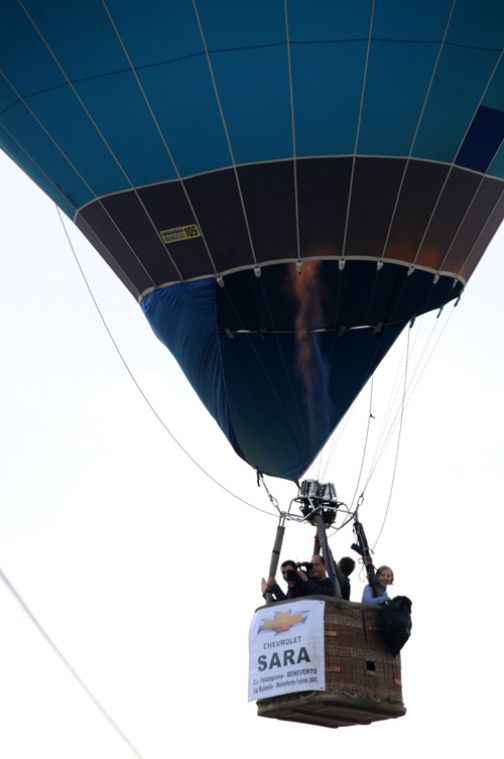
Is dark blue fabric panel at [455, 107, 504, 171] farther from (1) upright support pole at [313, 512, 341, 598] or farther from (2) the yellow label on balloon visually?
(1) upright support pole at [313, 512, 341, 598]

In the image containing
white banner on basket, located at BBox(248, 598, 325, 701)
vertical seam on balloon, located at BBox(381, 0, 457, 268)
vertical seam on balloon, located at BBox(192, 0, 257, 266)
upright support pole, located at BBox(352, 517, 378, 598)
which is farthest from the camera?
vertical seam on balloon, located at BBox(381, 0, 457, 268)

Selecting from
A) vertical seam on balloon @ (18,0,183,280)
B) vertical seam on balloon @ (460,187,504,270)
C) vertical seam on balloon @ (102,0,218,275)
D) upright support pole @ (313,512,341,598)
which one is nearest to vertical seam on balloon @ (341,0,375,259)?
vertical seam on balloon @ (102,0,218,275)

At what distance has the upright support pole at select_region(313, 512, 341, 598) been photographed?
9391mm

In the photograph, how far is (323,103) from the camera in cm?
985

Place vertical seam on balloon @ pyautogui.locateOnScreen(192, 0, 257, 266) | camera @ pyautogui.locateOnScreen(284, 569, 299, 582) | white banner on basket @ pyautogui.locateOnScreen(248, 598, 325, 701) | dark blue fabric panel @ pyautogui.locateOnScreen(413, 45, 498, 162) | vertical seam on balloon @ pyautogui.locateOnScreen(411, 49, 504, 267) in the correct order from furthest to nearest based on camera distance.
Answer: vertical seam on balloon @ pyautogui.locateOnScreen(411, 49, 504, 267) < dark blue fabric panel @ pyautogui.locateOnScreen(413, 45, 498, 162) < vertical seam on balloon @ pyautogui.locateOnScreen(192, 0, 257, 266) < camera @ pyautogui.locateOnScreen(284, 569, 299, 582) < white banner on basket @ pyautogui.locateOnScreen(248, 598, 325, 701)

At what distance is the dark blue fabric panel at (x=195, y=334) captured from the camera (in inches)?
412

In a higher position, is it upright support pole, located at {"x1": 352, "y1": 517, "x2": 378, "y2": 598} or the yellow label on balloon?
the yellow label on balloon

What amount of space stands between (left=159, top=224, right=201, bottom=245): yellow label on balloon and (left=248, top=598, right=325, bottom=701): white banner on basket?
2.66 metres

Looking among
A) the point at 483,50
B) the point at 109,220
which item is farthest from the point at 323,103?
the point at 109,220

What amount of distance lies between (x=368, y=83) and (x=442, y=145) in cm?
71

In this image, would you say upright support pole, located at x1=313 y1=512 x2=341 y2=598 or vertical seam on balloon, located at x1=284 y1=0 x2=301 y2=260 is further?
vertical seam on balloon, located at x1=284 y1=0 x2=301 y2=260

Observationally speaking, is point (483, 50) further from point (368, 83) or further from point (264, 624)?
point (264, 624)

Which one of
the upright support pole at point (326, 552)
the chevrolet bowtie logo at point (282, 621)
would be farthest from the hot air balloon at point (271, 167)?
the chevrolet bowtie logo at point (282, 621)

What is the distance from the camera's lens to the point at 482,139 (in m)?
10.2
